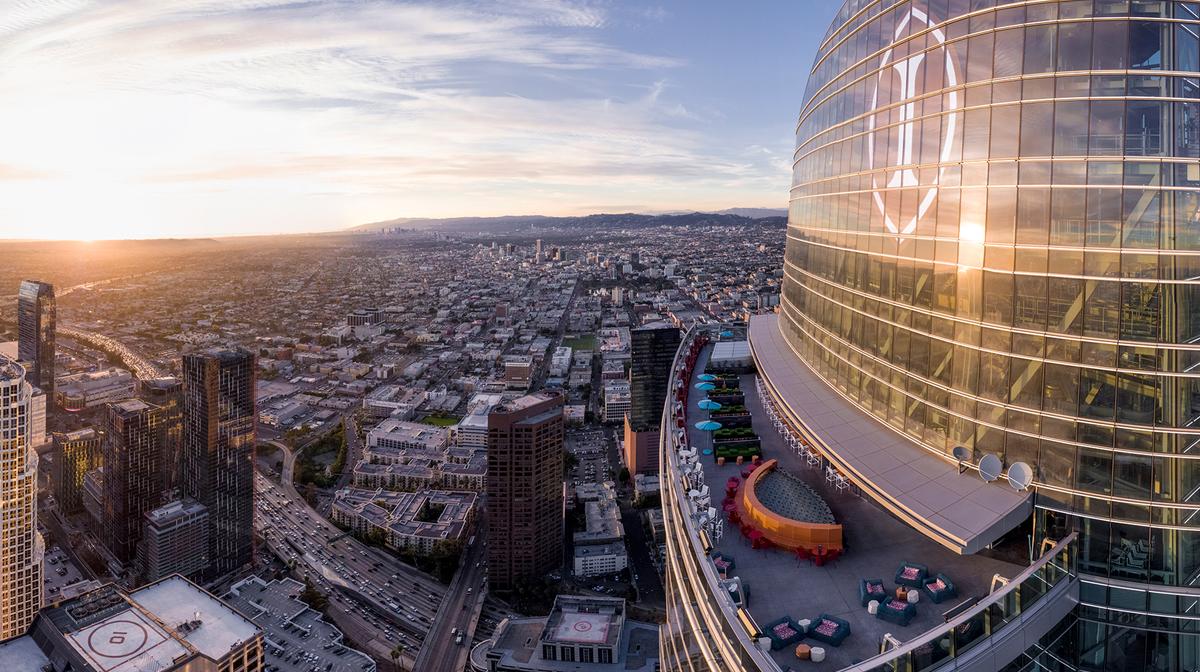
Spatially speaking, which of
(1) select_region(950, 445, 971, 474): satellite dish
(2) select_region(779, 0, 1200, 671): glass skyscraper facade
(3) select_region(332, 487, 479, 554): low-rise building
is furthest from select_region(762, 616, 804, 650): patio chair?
(3) select_region(332, 487, 479, 554): low-rise building

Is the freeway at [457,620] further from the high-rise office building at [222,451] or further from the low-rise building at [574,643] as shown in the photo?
the high-rise office building at [222,451]

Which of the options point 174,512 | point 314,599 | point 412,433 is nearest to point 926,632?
point 314,599

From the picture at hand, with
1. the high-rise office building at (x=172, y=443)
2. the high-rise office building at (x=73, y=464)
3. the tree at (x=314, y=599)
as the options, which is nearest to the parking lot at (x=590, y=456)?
the tree at (x=314, y=599)

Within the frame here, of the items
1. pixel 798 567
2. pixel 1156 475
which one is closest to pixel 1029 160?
pixel 1156 475

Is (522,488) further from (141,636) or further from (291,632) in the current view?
(141,636)

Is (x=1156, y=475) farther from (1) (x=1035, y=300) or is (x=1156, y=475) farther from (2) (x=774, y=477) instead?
(2) (x=774, y=477)
